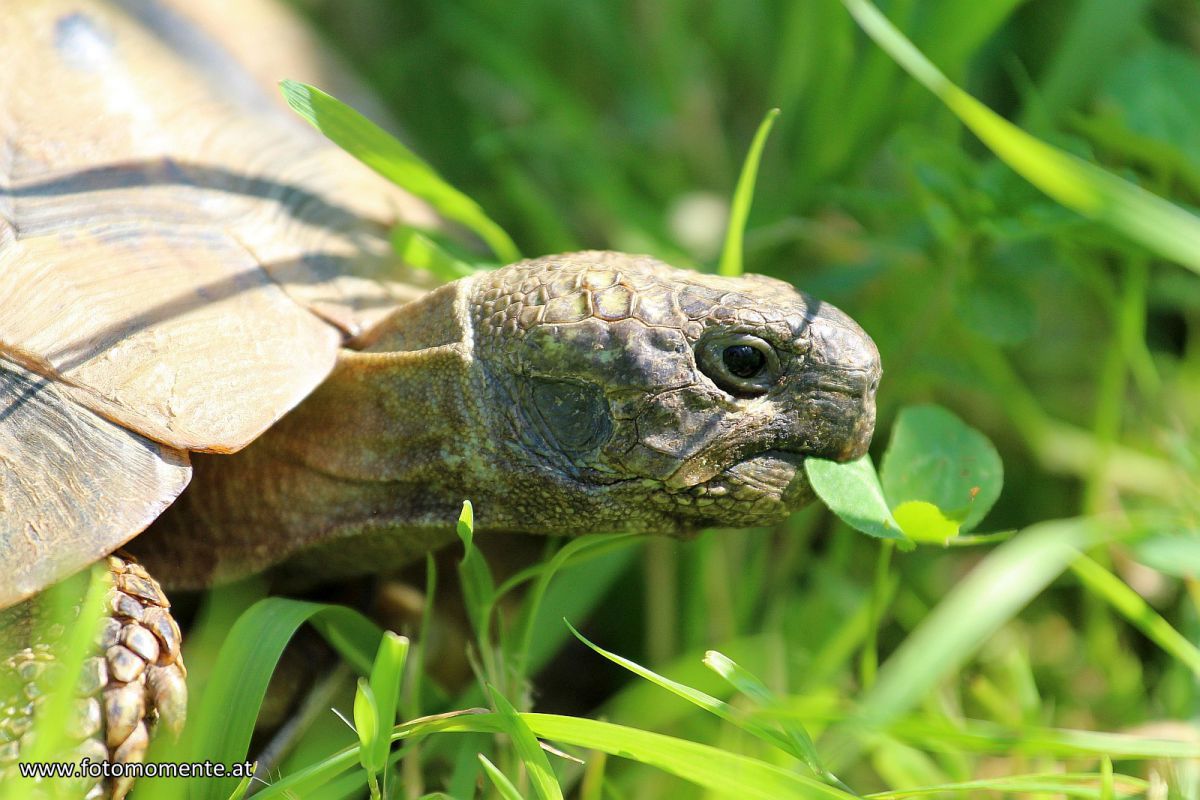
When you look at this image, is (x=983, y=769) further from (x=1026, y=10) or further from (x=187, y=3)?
(x=187, y=3)

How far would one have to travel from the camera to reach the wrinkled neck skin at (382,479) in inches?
71.4

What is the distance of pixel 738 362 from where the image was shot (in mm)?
1750

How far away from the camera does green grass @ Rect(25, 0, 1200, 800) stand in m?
1.60

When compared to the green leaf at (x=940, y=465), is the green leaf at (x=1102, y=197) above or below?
above

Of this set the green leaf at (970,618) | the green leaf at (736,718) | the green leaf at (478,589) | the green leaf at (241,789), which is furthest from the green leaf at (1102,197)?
the green leaf at (241,789)

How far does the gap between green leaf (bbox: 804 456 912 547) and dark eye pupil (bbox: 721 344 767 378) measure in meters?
0.18

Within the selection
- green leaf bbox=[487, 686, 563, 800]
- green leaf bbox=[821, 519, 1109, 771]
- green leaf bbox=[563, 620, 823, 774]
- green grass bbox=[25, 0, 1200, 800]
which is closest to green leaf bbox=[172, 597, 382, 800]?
green grass bbox=[25, 0, 1200, 800]

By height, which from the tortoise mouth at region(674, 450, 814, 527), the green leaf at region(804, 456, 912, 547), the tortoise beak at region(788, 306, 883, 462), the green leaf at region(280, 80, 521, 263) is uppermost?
the green leaf at region(280, 80, 521, 263)

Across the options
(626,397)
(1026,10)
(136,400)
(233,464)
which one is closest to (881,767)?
(626,397)

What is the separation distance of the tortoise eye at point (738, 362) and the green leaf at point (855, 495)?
16cm

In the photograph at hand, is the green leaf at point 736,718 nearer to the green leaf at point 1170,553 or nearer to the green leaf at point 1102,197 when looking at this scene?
the green leaf at point 1170,553

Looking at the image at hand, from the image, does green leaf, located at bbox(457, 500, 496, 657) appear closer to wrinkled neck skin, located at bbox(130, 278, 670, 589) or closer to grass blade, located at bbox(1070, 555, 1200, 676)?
wrinkled neck skin, located at bbox(130, 278, 670, 589)

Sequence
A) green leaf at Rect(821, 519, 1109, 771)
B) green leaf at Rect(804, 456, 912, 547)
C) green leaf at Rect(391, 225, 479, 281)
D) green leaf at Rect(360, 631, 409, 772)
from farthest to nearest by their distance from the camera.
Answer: green leaf at Rect(391, 225, 479, 281), green leaf at Rect(804, 456, 912, 547), green leaf at Rect(360, 631, 409, 772), green leaf at Rect(821, 519, 1109, 771)

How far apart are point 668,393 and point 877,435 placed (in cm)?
112
